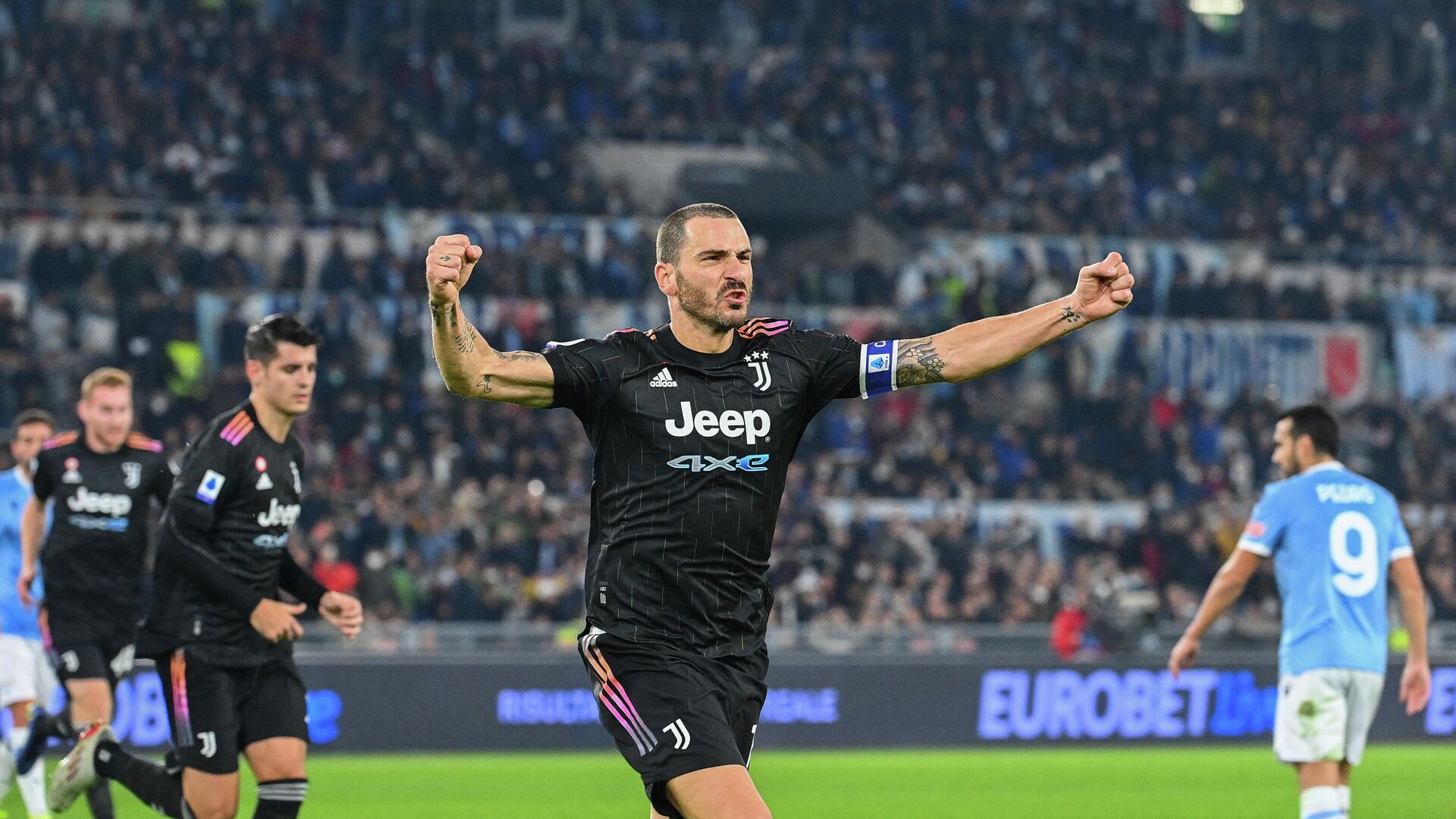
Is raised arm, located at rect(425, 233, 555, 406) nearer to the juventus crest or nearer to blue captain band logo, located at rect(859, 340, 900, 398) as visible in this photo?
the juventus crest

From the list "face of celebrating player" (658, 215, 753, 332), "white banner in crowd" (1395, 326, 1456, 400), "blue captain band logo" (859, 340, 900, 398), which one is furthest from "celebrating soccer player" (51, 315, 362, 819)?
"white banner in crowd" (1395, 326, 1456, 400)

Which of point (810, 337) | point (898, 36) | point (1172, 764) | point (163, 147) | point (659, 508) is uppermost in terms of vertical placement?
point (898, 36)

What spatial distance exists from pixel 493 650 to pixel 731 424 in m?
13.0

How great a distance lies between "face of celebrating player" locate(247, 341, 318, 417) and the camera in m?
8.12

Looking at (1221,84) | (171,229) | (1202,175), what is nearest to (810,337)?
(171,229)

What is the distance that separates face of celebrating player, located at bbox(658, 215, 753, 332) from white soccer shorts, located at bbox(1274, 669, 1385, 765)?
3.96m

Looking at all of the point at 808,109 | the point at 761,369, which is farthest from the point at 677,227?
the point at 808,109

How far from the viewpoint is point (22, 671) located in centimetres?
1162

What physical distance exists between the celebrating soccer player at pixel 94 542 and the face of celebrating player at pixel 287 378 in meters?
2.35

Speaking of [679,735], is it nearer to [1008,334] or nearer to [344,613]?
[1008,334]

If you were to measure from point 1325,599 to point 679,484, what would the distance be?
408 centimetres

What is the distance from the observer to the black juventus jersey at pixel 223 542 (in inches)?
313

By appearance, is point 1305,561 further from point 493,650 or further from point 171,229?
point 171,229

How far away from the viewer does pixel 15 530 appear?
39.8 ft
